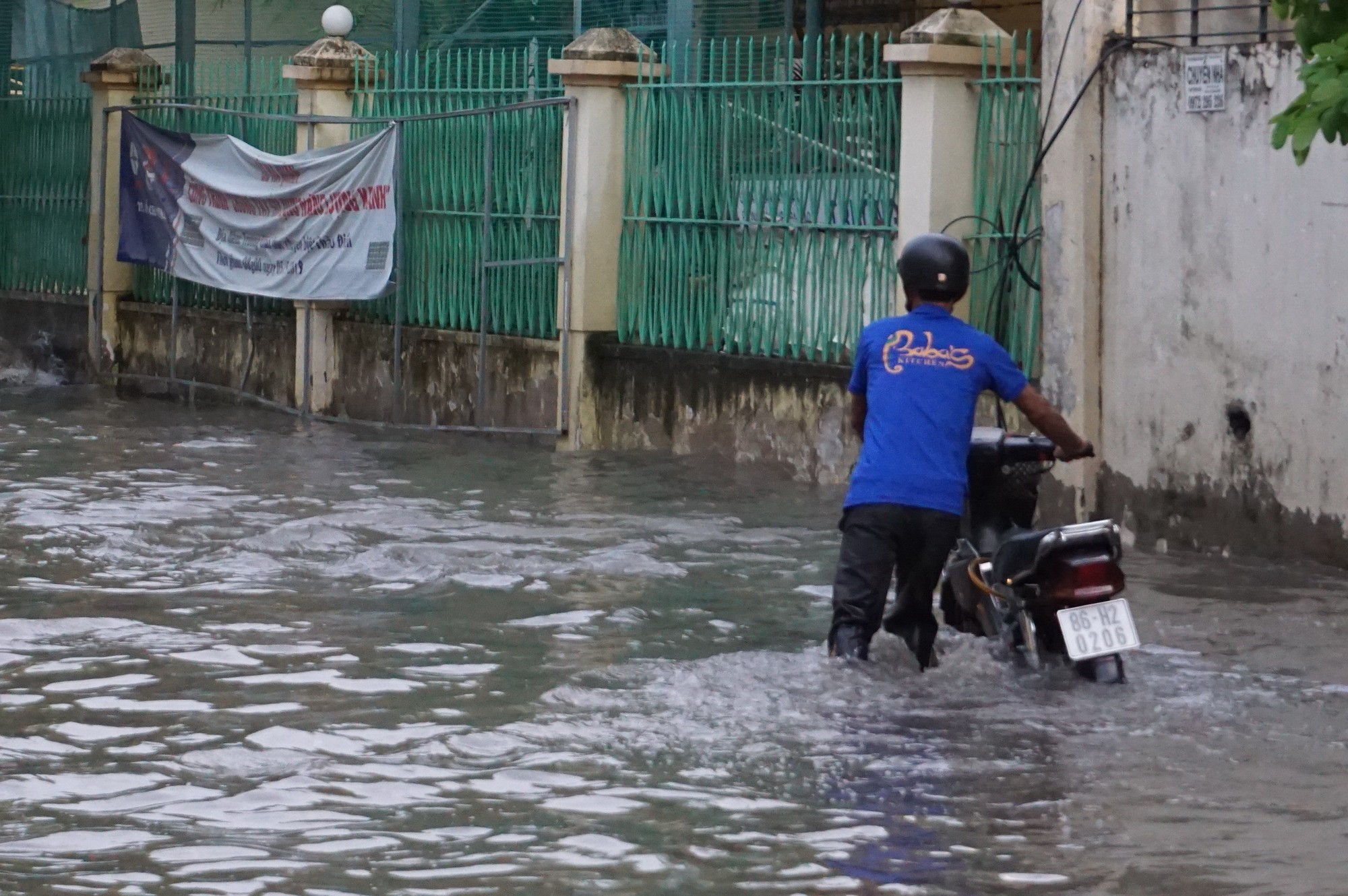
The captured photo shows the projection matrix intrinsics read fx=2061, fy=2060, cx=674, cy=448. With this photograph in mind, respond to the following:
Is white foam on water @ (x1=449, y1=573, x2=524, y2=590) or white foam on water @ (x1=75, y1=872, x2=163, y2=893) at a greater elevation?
white foam on water @ (x1=449, y1=573, x2=524, y2=590)

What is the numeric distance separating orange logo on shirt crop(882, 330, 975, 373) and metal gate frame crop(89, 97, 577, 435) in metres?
6.40

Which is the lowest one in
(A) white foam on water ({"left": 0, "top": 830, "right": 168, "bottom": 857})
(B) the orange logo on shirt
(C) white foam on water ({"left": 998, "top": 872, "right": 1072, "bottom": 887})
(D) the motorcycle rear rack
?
(A) white foam on water ({"left": 0, "top": 830, "right": 168, "bottom": 857})

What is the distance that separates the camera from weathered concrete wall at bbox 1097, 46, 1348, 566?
8773 mm

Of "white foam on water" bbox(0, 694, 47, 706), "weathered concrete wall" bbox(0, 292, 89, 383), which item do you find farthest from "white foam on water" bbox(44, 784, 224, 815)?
"weathered concrete wall" bbox(0, 292, 89, 383)

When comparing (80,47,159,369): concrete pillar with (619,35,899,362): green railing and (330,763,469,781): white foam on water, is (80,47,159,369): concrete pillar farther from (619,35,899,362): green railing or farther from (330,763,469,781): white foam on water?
(330,763,469,781): white foam on water

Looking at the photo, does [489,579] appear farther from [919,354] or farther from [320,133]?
[320,133]

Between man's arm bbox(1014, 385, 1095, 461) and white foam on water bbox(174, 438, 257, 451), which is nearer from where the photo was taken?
man's arm bbox(1014, 385, 1095, 461)

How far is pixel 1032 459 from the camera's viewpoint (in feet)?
22.2

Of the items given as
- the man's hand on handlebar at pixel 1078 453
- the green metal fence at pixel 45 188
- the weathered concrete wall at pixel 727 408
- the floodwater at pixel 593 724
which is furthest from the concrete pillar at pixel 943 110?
the green metal fence at pixel 45 188

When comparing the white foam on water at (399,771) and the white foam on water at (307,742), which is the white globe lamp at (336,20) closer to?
the white foam on water at (307,742)

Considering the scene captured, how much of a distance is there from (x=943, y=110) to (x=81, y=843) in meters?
6.74

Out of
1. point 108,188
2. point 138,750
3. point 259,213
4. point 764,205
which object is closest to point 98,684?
point 138,750

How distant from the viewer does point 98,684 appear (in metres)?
6.70

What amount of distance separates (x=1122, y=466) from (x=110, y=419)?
8.17 meters
